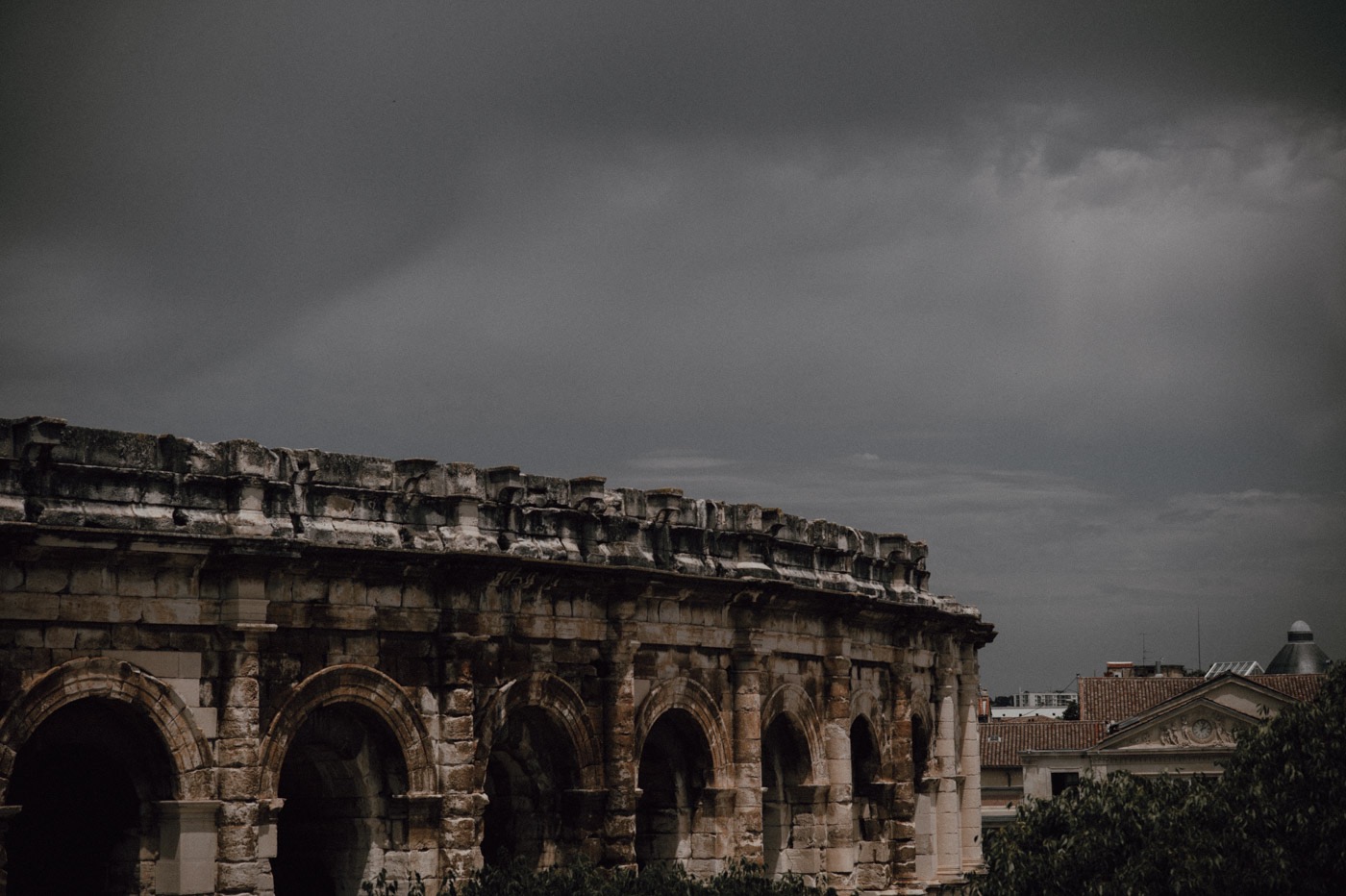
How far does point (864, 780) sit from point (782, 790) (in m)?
3.07

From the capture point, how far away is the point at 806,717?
3234cm

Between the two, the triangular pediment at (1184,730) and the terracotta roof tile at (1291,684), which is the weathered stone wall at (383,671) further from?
the terracotta roof tile at (1291,684)

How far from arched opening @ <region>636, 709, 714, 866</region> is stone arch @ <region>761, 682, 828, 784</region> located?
1.83 metres

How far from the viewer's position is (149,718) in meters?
22.0

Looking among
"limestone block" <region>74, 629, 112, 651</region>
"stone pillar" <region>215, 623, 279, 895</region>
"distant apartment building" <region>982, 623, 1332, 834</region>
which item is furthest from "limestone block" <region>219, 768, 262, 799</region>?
"distant apartment building" <region>982, 623, 1332, 834</region>

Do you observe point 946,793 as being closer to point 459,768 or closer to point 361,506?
point 459,768

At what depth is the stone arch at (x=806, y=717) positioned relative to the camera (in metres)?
31.7

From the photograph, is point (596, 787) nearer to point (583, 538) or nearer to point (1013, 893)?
point (583, 538)

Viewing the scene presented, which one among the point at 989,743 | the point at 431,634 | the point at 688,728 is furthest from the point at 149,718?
the point at 989,743

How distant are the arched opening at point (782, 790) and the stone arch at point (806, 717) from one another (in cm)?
9

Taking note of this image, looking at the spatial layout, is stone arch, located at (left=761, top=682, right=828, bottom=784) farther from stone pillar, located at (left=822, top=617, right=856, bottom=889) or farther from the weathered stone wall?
stone pillar, located at (left=822, top=617, right=856, bottom=889)

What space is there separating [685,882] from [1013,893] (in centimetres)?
375

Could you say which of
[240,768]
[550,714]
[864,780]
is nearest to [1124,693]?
[864,780]

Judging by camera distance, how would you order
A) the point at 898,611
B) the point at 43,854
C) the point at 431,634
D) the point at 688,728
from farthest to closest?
the point at 898,611 → the point at 688,728 → the point at 431,634 → the point at 43,854
